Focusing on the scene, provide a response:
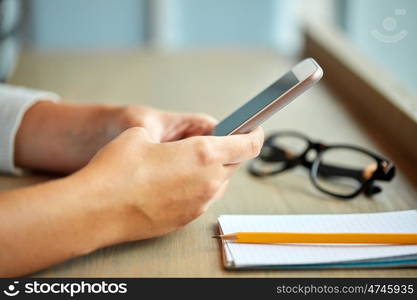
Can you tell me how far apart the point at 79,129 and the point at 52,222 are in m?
0.31

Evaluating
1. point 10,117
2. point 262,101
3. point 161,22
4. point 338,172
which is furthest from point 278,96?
point 161,22

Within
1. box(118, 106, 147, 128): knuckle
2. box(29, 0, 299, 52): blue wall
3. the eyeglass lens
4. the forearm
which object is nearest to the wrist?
the forearm

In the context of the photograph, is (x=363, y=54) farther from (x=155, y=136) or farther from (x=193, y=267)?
(x=193, y=267)

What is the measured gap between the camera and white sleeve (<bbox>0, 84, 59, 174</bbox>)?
919 mm

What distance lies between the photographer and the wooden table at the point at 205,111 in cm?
67

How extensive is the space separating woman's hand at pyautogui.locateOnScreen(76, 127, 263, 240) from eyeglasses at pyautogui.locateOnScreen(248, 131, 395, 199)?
0.22 m

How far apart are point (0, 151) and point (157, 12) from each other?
222 centimetres

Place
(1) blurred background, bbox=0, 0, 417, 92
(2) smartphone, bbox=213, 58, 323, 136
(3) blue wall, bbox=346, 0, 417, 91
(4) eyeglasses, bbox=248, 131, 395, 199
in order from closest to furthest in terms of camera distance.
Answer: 1. (2) smartphone, bbox=213, 58, 323, 136
2. (4) eyeglasses, bbox=248, 131, 395, 199
3. (3) blue wall, bbox=346, 0, 417, 91
4. (1) blurred background, bbox=0, 0, 417, 92

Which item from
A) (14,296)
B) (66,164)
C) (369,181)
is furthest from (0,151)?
(369,181)

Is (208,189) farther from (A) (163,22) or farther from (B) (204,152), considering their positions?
(A) (163,22)

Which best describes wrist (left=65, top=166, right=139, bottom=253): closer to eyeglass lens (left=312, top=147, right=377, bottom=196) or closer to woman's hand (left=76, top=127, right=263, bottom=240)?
woman's hand (left=76, top=127, right=263, bottom=240)

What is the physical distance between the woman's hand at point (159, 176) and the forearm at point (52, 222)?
1 cm

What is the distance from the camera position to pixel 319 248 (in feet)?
2.23

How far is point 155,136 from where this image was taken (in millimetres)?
858
